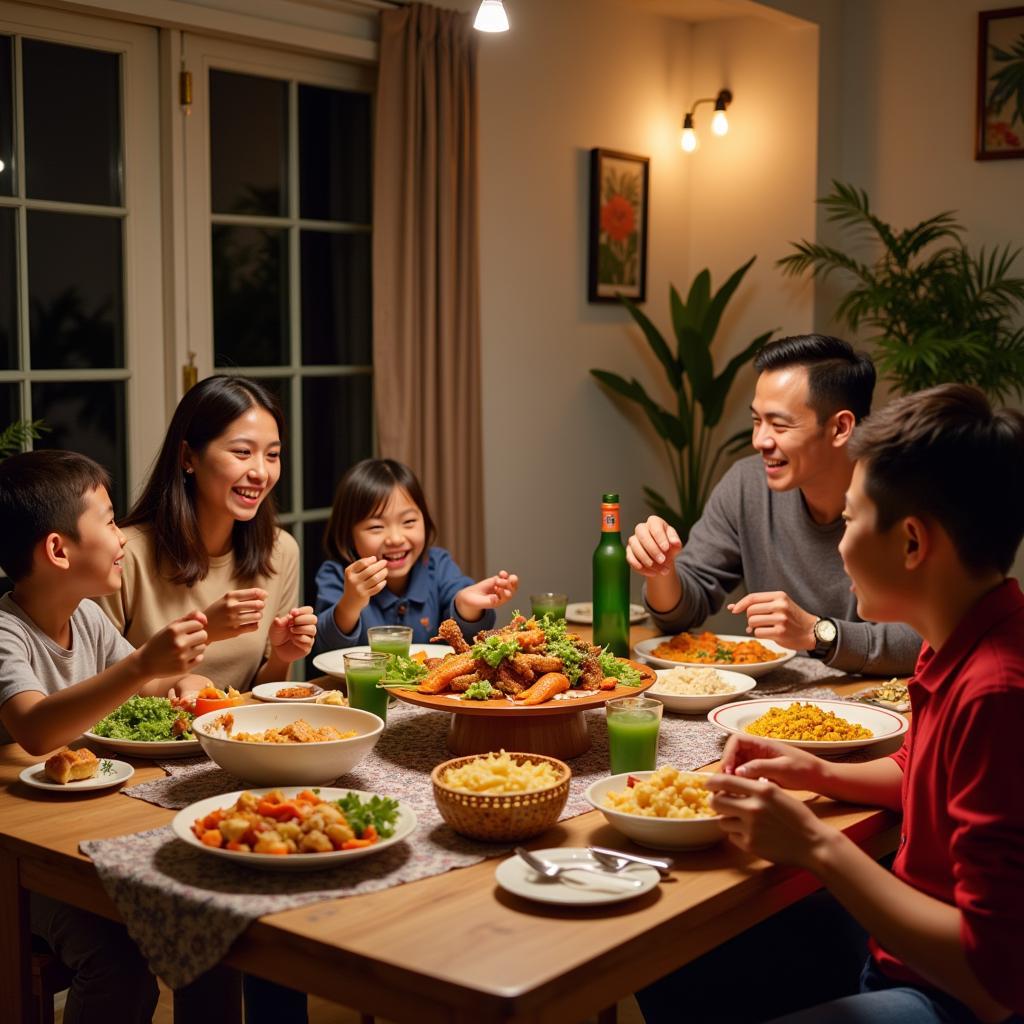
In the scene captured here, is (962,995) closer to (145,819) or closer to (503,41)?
(145,819)

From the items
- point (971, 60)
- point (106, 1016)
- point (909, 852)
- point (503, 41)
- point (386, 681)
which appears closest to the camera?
point (909, 852)

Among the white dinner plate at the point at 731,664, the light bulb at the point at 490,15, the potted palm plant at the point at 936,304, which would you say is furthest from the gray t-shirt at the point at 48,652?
the potted palm plant at the point at 936,304

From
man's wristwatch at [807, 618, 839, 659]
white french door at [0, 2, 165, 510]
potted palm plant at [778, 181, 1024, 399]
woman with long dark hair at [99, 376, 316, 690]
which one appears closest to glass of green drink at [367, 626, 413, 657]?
woman with long dark hair at [99, 376, 316, 690]

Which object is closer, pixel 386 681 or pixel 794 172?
pixel 386 681

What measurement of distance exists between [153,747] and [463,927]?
2.47ft

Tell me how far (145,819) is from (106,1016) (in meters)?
0.35

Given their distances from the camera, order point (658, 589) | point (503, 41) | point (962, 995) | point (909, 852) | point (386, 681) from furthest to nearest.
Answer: point (503, 41) → point (658, 589) → point (386, 681) → point (909, 852) → point (962, 995)

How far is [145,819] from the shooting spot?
1.70 metres

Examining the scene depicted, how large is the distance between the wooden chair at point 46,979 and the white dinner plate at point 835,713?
3.34 ft

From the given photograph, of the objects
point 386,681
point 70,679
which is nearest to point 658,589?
point 386,681

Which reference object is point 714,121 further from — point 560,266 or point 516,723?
point 516,723

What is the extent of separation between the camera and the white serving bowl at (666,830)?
156cm

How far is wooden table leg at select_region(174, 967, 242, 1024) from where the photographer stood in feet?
5.88

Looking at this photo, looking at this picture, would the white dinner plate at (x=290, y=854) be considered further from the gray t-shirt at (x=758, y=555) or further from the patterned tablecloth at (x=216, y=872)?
the gray t-shirt at (x=758, y=555)
